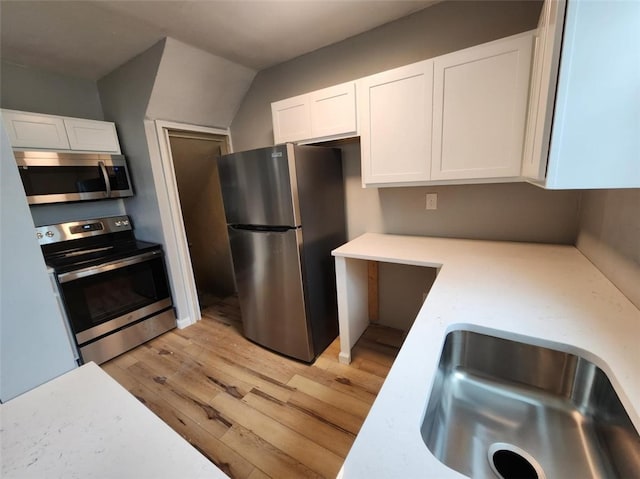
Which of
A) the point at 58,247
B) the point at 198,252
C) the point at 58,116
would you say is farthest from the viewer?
the point at 198,252

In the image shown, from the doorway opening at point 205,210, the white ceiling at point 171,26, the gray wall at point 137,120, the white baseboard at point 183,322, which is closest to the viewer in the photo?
the white ceiling at point 171,26

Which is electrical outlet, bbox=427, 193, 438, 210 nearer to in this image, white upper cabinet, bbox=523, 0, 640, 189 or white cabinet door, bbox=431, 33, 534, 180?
white cabinet door, bbox=431, 33, 534, 180

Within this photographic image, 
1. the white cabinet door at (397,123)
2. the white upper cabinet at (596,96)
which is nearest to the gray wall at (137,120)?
the white cabinet door at (397,123)

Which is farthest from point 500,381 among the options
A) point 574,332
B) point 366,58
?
point 366,58

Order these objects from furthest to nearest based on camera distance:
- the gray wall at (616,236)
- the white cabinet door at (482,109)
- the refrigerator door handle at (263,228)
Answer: the refrigerator door handle at (263,228) → the white cabinet door at (482,109) → the gray wall at (616,236)

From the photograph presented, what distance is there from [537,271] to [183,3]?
7.69 ft

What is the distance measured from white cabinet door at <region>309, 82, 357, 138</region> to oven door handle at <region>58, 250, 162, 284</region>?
1765 millimetres

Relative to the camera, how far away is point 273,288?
1.99 meters

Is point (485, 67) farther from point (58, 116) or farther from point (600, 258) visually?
point (58, 116)

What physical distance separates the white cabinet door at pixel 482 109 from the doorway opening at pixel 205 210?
87.1 inches

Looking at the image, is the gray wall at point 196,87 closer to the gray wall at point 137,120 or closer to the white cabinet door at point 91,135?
the gray wall at point 137,120

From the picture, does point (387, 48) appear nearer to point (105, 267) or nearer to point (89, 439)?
point (89, 439)

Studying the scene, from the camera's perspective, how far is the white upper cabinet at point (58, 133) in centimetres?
187

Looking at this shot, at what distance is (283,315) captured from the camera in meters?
2.00
